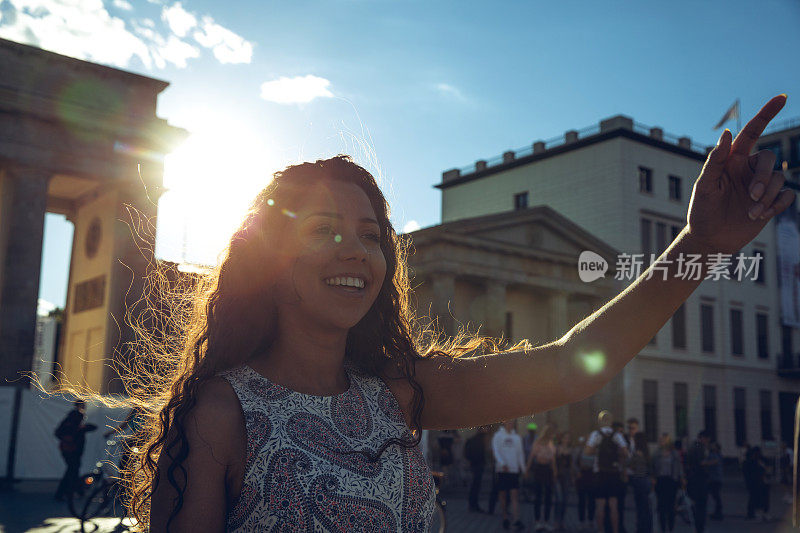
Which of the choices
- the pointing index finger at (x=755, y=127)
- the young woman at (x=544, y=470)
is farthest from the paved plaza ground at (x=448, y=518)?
the pointing index finger at (x=755, y=127)

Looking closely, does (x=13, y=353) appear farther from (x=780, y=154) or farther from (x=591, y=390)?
(x=780, y=154)

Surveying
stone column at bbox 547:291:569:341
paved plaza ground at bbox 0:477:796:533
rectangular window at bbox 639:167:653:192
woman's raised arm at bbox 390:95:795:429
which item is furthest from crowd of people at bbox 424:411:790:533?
rectangular window at bbox 639:167:653:192

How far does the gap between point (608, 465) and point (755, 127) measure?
10.6 m

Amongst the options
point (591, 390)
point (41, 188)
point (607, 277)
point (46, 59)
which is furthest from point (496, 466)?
point (607, 277)

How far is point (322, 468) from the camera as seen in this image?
1721mm

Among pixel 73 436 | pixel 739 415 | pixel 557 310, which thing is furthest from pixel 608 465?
pixel 739 415

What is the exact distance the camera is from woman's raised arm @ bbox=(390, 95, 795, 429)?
1.75 metres

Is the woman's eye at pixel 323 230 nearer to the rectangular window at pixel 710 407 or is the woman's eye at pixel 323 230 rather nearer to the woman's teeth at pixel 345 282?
the woman's teeth at pixel 345 282

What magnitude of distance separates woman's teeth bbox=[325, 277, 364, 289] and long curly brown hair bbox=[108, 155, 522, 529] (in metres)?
0.20

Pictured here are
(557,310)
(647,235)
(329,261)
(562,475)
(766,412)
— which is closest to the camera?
(329,261)

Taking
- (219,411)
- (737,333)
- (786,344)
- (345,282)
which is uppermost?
(737,333)

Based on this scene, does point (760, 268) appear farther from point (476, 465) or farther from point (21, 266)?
point (21, 266)

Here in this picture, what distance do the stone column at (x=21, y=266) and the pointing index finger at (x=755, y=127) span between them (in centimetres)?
2572

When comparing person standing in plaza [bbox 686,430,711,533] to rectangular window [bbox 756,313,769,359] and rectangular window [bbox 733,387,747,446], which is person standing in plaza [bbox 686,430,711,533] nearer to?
rectangular window [bbox 733,387,747,446]
